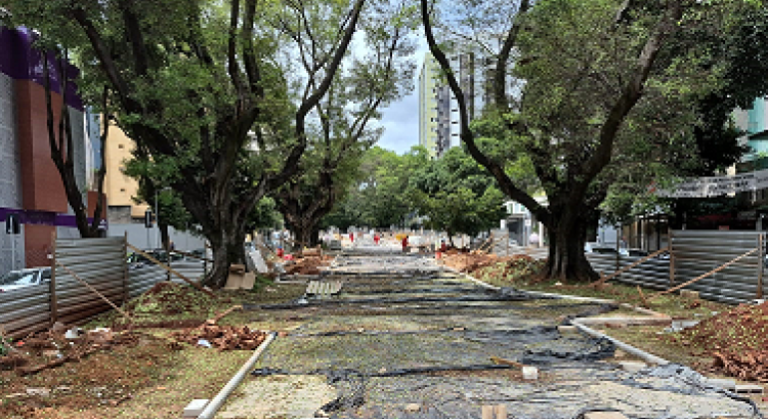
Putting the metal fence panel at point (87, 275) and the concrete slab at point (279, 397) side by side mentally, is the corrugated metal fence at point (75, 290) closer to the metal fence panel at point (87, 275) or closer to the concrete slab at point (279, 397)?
the metal fence panel at point (87, 275)

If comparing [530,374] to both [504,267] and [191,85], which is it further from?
[504,267]

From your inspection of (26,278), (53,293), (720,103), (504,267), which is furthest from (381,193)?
(53,293)

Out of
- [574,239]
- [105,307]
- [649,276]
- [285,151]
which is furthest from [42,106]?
[649,276]

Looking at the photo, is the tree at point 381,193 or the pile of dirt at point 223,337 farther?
the tree at point 381,193

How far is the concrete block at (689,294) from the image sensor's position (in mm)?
12093

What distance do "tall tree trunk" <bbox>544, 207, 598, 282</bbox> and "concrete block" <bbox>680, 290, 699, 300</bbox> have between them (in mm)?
4019

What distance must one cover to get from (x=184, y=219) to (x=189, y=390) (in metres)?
28.9

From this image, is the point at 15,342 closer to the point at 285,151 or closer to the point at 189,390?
the point at 189,390

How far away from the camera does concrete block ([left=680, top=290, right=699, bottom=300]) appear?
476 inches

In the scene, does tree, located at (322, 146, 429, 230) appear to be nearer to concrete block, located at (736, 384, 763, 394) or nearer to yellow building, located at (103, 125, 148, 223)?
yellow building, located at (103, 125, 148, 223)

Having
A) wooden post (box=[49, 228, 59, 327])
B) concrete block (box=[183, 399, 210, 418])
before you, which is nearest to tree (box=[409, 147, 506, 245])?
wooden post (box=[49, 228, 59, 327])

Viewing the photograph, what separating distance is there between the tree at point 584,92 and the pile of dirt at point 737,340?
17.2 ft

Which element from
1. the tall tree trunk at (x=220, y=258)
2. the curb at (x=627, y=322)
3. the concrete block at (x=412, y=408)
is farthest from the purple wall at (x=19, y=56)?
the concrete block at (x=412, y=408)

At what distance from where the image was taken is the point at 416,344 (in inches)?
341
